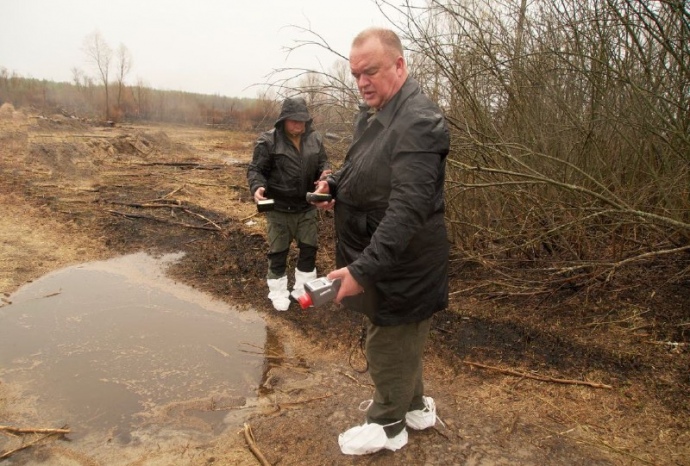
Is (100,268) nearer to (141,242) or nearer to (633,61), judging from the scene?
(141,242)

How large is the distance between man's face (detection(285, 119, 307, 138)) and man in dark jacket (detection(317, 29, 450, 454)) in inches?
78.6

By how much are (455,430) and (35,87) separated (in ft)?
126

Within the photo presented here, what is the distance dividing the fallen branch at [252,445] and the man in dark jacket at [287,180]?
1.82 metres

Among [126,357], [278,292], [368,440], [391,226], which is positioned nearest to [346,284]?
[391,226]

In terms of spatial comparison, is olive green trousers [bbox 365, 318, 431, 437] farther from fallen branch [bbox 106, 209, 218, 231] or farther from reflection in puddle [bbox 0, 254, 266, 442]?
fallen branch [bbox 106, 209, 218, 231]

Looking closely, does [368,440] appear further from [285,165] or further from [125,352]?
[285,165]

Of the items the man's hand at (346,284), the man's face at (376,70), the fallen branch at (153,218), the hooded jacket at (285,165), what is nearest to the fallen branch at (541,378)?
the man's hand at (346,284)

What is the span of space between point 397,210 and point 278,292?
3.21m

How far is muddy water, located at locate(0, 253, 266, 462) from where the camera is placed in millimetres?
3225

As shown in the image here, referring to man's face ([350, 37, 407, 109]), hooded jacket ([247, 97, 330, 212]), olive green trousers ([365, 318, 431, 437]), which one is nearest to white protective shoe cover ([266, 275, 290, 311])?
hooded jacket ([247, 97, 330, 212])

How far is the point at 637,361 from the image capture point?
368cm

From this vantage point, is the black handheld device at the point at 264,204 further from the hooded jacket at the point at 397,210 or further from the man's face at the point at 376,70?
the man's face at the point at 376,70

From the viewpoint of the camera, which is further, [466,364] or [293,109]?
[293,109]

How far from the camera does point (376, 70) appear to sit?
2121 mm
